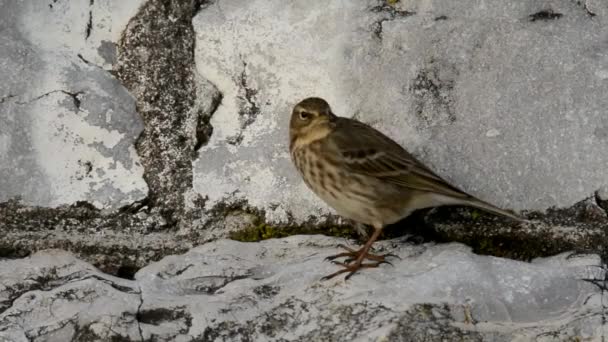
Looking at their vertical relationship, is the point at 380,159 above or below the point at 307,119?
below

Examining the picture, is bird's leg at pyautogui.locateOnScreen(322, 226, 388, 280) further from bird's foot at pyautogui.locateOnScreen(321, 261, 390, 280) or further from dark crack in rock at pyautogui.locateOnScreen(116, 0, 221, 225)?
dark crack in rock at pyautogui.locateOnScreen(116, 0, 221, 225)

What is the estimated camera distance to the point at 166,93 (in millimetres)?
4055

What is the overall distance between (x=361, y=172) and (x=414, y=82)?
21.1 inches

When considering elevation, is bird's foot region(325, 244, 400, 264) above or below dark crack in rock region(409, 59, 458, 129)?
below

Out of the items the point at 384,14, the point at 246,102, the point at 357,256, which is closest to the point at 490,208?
the point at 357,256

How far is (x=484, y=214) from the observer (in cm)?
400

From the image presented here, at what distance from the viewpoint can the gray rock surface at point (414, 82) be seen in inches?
158

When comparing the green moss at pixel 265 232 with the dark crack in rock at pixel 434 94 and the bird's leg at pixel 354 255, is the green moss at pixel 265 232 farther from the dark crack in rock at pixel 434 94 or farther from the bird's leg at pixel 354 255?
the dark crack in rock at pixel 434 94

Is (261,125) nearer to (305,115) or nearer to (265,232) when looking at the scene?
(305,115)

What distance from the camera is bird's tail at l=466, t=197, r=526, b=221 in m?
3.85

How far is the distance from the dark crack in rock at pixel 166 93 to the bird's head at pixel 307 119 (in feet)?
1.05

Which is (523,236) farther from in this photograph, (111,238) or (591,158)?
(111,238)

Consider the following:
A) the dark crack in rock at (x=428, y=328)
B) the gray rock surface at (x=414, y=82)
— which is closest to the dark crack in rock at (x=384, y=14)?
the gray rock surface at (x=414, y=82)

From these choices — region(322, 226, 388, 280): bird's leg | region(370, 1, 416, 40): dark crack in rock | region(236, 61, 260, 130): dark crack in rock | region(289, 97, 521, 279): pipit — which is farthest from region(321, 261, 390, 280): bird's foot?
region(370, 1, 416, 40): dark crack in rock
